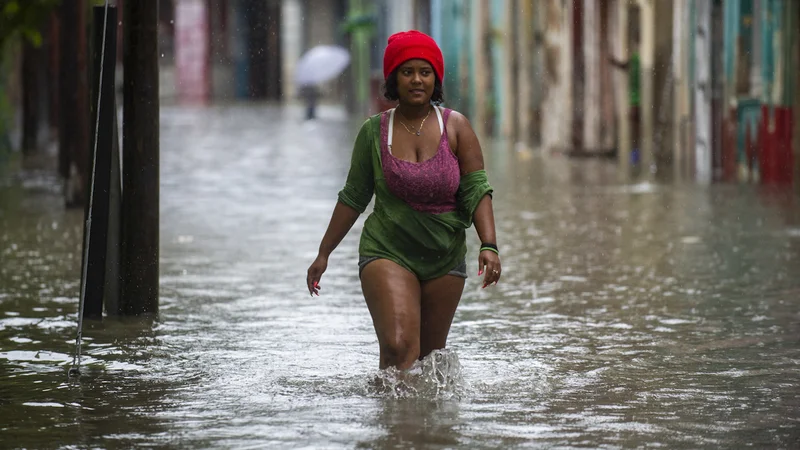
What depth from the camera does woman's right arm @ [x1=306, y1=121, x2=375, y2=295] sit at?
21.3 ft

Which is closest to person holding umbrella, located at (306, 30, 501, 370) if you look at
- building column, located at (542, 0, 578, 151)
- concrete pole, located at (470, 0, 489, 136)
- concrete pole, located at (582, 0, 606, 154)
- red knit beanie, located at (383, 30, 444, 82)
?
red knit beanie, located at (383, 30, 444, 82)

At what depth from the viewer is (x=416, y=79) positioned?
6.27 m

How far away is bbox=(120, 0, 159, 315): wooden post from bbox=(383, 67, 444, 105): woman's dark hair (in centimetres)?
271

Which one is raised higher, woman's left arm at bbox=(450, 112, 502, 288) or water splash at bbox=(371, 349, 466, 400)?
woman's left arm at bbox=(450, 112, 502, 288)

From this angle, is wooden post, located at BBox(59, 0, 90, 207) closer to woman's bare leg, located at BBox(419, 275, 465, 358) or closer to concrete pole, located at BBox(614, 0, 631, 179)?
concrete pole, located at BBox(614, 0, 631, 179)

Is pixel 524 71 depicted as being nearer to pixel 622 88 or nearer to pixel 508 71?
pixel 508 71

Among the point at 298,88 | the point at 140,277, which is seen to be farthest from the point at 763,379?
the point at 298,88

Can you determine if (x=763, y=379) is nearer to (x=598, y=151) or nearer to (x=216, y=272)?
(x=216, y=272)

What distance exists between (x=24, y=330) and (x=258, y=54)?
66.9 meters

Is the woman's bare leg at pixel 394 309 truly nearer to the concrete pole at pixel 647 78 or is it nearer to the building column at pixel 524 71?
the concrete pole at pixel 647 78

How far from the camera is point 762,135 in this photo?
63.6 feet

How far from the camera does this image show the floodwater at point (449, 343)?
5930 mm

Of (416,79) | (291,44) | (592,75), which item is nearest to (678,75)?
(592,75)

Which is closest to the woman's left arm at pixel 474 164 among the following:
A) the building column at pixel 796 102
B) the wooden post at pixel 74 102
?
the wooden post at pixel 74 102
